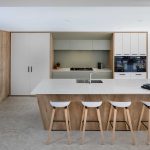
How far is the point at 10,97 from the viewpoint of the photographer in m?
7.66

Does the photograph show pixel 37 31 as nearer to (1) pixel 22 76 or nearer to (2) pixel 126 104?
(1) pixel 22 76

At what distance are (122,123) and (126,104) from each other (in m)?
0.76

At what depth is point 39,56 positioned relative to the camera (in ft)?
25.3

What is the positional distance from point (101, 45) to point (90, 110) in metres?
4.32

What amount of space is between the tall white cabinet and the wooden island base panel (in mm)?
3508

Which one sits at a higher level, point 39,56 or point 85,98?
point 39,56

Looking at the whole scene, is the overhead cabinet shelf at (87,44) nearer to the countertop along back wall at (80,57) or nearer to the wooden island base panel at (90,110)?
the countertop along back wall at (80,57)

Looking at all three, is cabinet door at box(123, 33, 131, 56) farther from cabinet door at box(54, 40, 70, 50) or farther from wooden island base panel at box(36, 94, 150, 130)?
wooden island base panel at box(36, 94, 150, 130)

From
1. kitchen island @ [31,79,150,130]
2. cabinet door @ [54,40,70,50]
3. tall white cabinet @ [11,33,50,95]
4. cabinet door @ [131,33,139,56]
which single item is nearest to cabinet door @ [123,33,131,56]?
cabinet door @ [131,33,139,56]

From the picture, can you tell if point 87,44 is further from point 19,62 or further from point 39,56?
point 19,62

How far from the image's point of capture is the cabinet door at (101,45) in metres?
8.26

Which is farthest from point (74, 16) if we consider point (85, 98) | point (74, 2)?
point (85, 98)

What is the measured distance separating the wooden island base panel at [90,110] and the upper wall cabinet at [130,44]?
A: 3.58 metres

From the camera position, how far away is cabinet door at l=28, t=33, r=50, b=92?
7.66 metres
